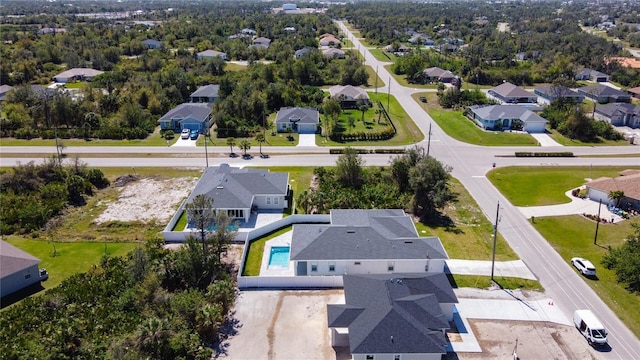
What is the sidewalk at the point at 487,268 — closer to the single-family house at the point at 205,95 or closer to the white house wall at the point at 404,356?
the white house wall at the point at 404,356

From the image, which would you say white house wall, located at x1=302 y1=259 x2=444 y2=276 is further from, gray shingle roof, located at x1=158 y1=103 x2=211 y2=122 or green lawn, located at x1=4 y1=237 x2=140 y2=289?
gray shingle roof, located at x1=158 y1=103 x2=211 y2=122

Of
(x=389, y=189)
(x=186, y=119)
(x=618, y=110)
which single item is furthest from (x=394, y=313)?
(x=618, y=110)

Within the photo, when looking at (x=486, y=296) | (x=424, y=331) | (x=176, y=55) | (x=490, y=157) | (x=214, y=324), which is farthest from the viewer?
(x=176, y=55)

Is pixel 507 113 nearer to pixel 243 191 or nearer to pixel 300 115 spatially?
pixel 300 115

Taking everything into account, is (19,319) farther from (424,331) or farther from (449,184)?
(449,184)

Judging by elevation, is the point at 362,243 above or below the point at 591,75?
below

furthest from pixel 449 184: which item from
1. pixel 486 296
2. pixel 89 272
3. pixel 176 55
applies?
pixel 176 55

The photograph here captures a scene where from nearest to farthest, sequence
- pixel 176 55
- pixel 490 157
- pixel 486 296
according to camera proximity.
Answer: pixel 486 296 < pixel 490 157 < pixel 176 55

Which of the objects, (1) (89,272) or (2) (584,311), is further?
(1) (89,272)
